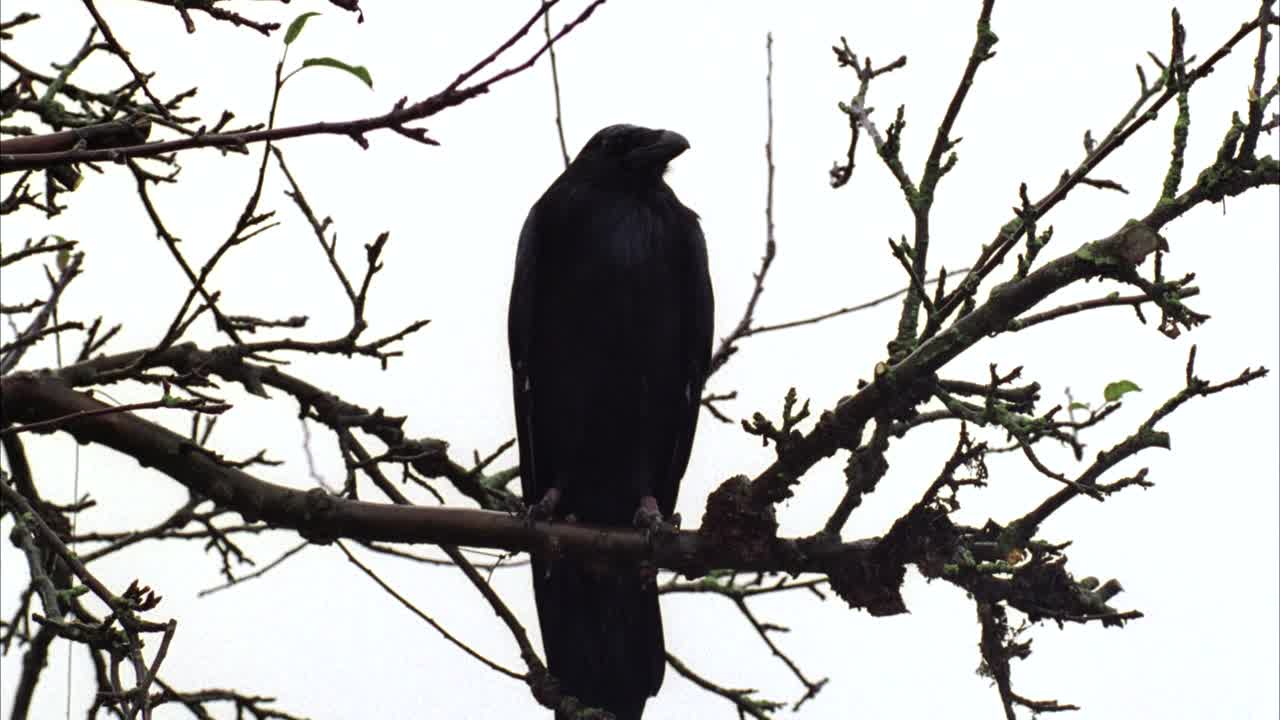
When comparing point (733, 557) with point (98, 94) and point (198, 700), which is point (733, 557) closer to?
point (198, 700)

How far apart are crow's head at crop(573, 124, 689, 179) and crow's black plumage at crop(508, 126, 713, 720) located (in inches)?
3.4

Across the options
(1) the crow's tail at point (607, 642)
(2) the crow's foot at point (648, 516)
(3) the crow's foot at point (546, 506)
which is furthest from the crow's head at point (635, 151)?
(1) the crow's tail at point (607, 642)

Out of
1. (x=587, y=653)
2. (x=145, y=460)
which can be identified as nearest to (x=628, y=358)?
(x=587, y=653)

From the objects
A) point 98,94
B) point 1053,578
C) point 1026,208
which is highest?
point 98,94

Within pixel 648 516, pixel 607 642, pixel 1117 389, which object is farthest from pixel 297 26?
pixel 607 642

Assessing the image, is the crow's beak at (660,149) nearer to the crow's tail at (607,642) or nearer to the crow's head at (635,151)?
the crow's head at (635,151)

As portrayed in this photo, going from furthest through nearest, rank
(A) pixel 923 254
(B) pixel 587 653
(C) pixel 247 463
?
(B) pixel 587 653
(C) pixel 247 463
(A) pixel 923 254

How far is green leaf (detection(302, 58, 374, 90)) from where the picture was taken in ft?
9.25

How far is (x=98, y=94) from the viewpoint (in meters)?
3.64

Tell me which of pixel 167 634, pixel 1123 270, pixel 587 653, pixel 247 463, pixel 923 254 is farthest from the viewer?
pixel 587 653

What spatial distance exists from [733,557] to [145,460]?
1555mm

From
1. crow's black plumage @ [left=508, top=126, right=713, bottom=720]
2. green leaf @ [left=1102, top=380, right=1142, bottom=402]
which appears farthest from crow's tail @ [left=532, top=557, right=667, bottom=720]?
green leaf @ [left=1102, top=380, right=1142, bottom=402]

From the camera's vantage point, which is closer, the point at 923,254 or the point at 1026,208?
the point at 1026,208

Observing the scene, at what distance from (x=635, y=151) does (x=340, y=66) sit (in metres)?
2.68
